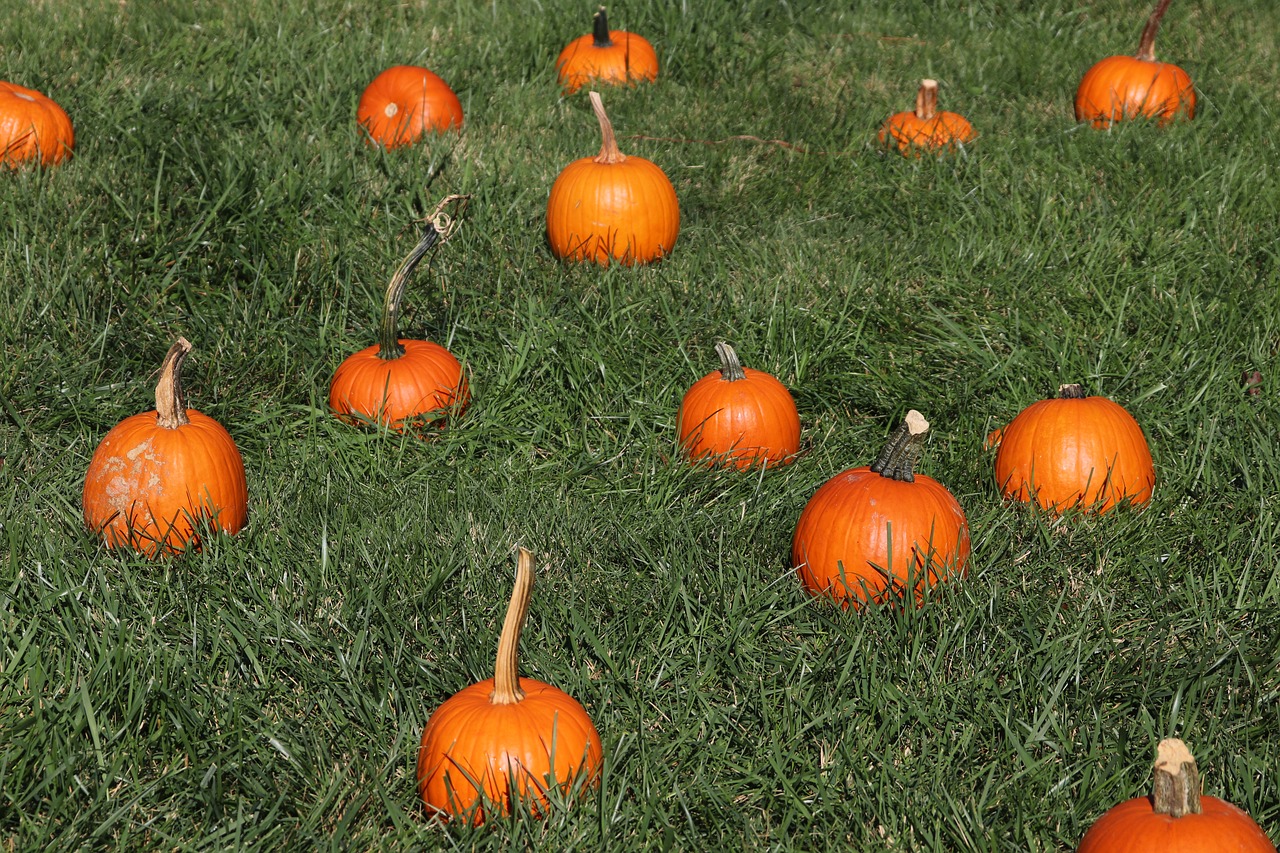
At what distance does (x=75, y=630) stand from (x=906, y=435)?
6.68 feet

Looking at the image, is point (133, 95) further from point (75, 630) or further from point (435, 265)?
point (75, 630)

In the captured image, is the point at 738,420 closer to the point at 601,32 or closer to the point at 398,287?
the point at 398,287

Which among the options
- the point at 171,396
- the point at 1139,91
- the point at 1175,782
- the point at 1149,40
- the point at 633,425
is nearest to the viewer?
the point at 1175,782

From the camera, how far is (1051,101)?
21.1 ft

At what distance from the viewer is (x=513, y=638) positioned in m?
2.38

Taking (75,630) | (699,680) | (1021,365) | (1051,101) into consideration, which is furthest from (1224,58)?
(75,630)

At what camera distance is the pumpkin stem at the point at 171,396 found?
3.22 m

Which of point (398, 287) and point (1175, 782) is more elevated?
point (1175, 782)

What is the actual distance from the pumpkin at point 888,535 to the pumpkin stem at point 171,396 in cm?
170

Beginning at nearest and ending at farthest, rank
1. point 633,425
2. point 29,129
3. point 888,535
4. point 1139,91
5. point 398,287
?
1. point 888,535
2. point 398,287
3. point 633,425
4. point 29,129
5. point 1139,91

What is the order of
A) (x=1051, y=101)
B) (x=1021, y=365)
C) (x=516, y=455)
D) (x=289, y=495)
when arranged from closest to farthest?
1. (x=289, y=495)
2. (x=516, y=455)
3. (x=1021, y=365)
4. (x=1051, y=101)

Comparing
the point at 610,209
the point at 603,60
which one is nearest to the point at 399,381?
the point at 610,209

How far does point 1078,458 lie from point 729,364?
3.44ft

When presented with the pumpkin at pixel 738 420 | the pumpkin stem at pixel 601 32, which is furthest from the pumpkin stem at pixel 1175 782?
the pumpkin stem at pixel 601 32
